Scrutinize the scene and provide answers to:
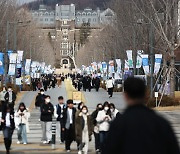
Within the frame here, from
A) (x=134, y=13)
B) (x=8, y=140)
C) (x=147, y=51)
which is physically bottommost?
(x=8, y=140)

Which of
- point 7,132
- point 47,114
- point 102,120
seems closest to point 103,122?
point 102,120

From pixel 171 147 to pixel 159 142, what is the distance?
0.46 ft

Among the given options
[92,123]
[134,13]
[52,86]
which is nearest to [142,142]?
[92,123]

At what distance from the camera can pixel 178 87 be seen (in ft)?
183

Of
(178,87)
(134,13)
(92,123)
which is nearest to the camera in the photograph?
(92,123)

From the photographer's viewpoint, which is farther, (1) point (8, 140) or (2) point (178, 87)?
(2) point (178, 87)

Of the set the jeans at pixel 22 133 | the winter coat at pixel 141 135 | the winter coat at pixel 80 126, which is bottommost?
the jeans at pixel 22 133

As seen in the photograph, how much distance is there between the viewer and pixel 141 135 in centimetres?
523

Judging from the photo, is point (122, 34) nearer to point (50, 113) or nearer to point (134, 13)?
point (134, 13)

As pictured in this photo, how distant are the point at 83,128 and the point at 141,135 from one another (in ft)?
35.4

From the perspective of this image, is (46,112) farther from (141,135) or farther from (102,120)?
(141,135)

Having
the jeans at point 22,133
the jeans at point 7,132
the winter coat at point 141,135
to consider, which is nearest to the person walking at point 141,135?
the winter coat at point 141,135

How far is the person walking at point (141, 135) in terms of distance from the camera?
521cm

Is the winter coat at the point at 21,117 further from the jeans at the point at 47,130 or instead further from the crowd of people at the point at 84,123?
the crowd of people at the point at 84,123
